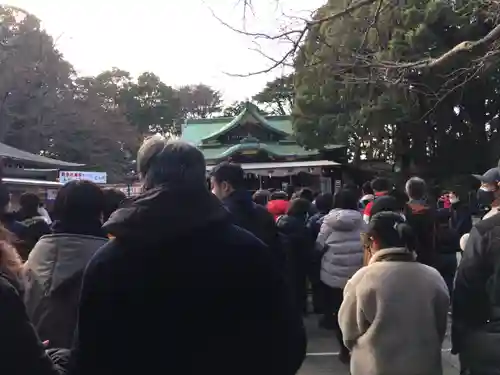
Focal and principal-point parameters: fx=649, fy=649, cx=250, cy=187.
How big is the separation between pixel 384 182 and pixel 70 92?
3228cm

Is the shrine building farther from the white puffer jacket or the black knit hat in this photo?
the black knit hat

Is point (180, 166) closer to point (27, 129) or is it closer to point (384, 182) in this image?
point (384, 182)

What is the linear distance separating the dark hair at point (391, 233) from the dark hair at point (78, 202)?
1.49 metres

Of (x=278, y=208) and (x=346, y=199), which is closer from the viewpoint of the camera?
(x=346, y=199)

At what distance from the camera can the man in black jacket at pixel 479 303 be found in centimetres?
291

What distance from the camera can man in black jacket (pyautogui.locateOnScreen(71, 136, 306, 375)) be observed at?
1912mm

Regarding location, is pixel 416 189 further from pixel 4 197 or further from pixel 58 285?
pixel 4 197

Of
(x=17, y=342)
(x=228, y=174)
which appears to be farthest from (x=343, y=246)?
(x=17, y=342)

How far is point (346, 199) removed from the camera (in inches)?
246

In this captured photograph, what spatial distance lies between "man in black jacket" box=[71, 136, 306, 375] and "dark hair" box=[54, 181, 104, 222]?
3.61 ft

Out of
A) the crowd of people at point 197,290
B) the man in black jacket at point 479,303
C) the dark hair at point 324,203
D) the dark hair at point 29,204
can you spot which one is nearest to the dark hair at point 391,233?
the crowd of people at point 197,290

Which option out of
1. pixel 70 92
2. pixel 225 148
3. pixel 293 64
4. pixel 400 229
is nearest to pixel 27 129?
pixel 70 92

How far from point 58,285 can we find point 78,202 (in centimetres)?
39

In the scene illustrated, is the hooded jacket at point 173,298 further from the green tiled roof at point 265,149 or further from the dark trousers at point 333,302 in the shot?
the green tiled roof at point 265,149
